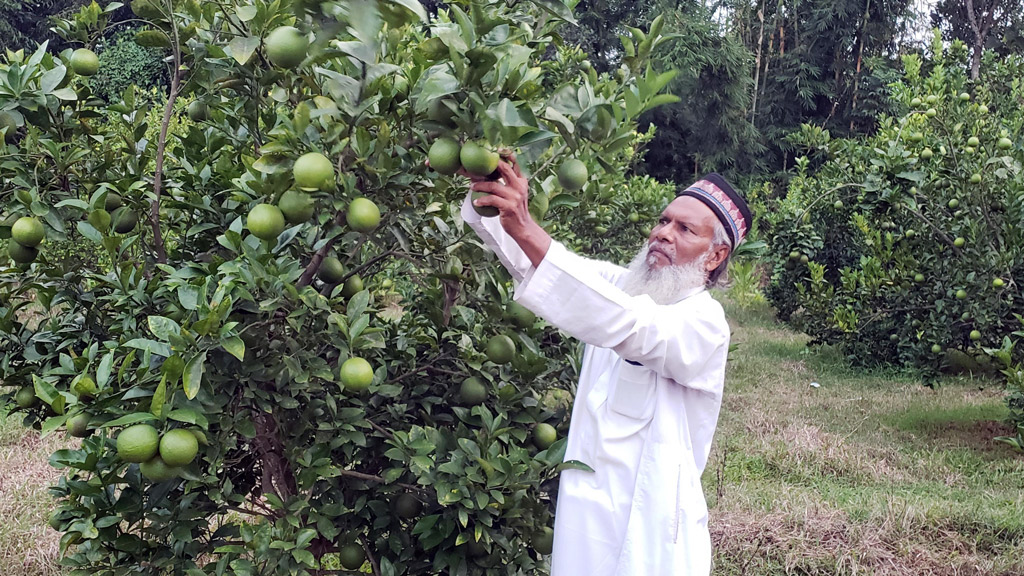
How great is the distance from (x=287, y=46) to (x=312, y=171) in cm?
20

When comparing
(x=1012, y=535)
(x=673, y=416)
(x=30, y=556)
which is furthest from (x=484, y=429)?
(x=1012, y=535)

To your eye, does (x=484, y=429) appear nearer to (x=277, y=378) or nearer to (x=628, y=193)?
(x=277, y=378)

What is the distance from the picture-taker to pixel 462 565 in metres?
1.80

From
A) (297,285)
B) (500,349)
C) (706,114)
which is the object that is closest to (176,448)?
(297,285)

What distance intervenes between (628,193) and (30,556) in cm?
406

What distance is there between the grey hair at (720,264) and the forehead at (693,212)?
1.1 inches

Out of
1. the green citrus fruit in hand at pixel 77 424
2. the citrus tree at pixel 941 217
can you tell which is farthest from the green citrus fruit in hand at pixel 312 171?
the citrus tree at pixel 941 217

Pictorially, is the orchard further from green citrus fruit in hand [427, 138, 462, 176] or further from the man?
green citrus fruit in hand [427, 138, 462, 176]

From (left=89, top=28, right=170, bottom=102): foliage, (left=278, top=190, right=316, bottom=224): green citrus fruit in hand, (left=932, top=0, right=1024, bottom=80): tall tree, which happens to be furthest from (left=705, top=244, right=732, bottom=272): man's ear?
(left=932, top=0, right=1024, bottom=80): tall tree

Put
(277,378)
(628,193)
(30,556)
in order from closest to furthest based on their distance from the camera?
1. (277,378)
2. (30,556)
3. (628,193)

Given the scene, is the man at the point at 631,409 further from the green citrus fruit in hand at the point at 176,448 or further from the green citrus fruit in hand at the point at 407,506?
the green citrus fruit in hand at the point at 176,448

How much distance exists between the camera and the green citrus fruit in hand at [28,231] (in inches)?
61.1

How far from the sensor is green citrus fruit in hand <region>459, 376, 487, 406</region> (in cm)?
183

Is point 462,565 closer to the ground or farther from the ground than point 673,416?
closer to the ground
